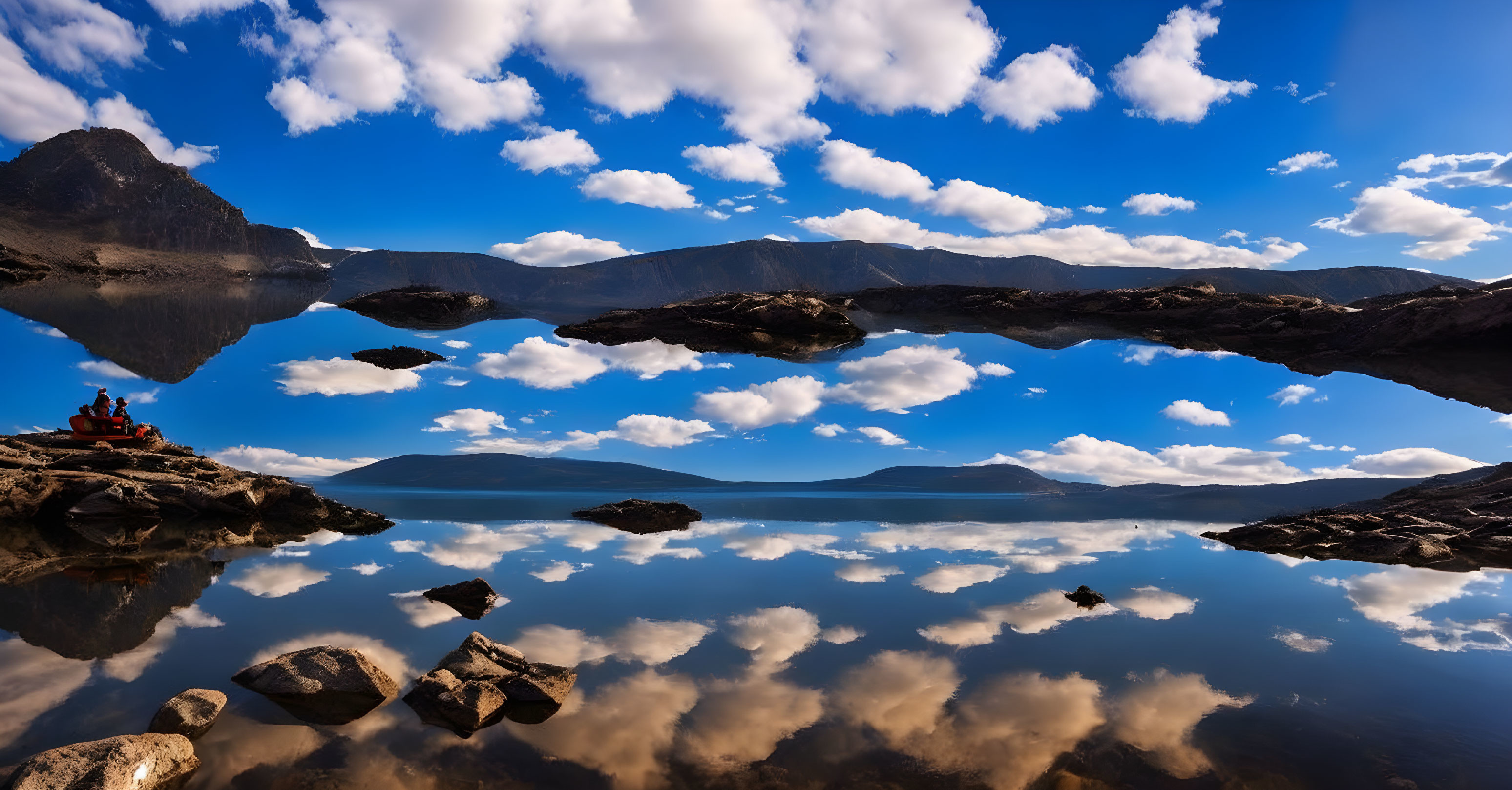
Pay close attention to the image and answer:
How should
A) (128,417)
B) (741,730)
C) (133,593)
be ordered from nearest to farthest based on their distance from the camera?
(741,730) < (133,593) < (128,417)

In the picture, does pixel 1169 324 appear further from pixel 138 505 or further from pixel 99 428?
pixel 99 428

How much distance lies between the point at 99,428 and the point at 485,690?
25070 mm

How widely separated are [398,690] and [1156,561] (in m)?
17.5

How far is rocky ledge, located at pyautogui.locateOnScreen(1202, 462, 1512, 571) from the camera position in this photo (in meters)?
16.7

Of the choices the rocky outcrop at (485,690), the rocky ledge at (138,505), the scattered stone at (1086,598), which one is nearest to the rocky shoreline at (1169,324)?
the rocky ledge at (138,505)

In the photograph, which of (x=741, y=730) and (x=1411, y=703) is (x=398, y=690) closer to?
(x=741, y=730)

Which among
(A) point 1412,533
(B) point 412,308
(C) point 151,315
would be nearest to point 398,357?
(B) point 412,308

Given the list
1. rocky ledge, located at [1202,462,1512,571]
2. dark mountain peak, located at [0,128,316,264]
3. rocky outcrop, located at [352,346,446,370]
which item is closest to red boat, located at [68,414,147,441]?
rocky outcrop, located at [352,346,446,370]

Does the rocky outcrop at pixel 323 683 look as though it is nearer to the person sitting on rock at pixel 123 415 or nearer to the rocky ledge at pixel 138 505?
the rocky ledge at pixel 138 505

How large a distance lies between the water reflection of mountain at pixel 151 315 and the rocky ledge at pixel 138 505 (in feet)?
19.5

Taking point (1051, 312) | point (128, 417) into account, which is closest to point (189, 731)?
point (128, 417)

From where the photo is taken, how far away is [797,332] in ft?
80.3

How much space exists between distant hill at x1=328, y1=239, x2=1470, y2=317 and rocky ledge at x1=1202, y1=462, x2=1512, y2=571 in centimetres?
1195

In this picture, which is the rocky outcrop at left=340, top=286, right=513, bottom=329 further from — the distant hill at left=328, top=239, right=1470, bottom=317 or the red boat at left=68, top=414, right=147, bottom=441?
the red boat at left=68, top=414, right=147, bottom=441
